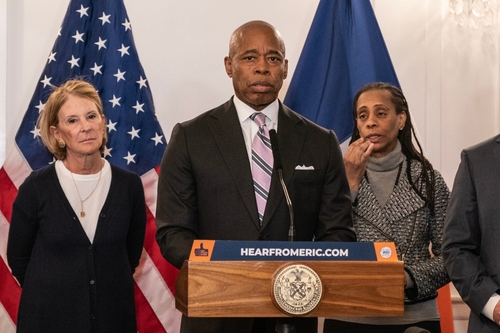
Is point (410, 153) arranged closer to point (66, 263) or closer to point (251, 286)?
point (66, 263)

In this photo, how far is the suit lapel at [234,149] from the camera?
2564mm

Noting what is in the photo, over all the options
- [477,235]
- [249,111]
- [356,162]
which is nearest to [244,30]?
[249,111]

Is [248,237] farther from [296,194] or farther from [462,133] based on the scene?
[462,133]

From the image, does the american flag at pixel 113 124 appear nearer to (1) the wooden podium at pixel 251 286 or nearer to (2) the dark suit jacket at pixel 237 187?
(2) the dark suit jacket at pixel 237 187

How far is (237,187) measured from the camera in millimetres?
2578

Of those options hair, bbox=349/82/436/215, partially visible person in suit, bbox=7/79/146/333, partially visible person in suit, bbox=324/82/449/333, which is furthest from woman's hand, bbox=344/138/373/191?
partially visible person in suit, bbox=7/79/146/333

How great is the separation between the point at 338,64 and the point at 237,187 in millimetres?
1892

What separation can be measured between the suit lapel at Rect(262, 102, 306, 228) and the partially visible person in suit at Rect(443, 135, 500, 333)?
1.87ft

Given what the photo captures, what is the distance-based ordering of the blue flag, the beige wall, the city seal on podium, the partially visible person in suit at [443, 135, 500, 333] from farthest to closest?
the beige wall
the blue flag
the partially visible person in suit at [443, 135, 500, 333]
the city seal on podium

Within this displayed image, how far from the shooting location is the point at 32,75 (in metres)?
4.36

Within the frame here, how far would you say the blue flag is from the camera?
13.8ft

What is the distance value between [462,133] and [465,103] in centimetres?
19

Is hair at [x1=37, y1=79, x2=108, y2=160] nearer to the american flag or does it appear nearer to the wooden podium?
the american flag

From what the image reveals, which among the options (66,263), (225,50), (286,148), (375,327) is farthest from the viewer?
(225,50)
